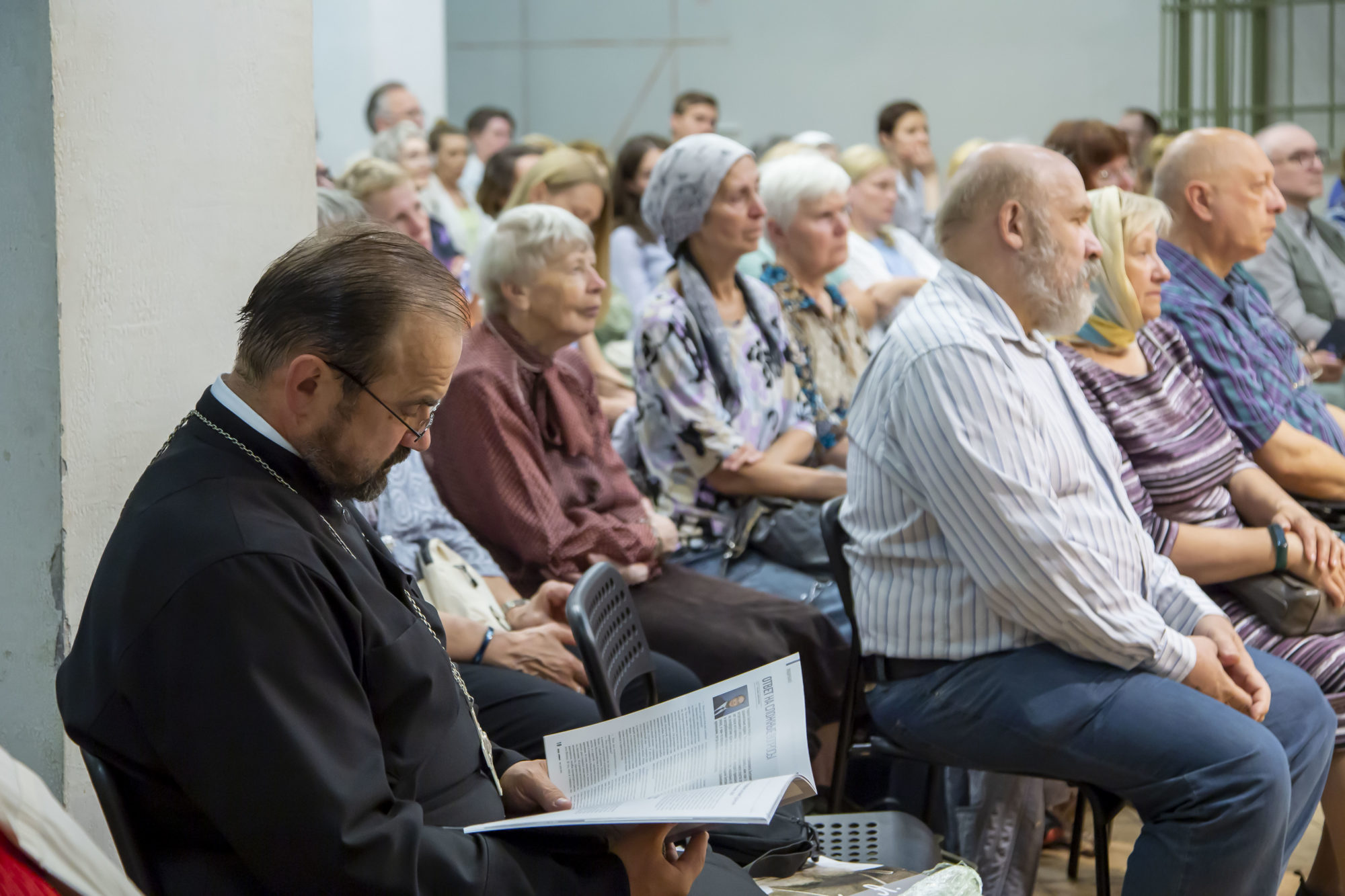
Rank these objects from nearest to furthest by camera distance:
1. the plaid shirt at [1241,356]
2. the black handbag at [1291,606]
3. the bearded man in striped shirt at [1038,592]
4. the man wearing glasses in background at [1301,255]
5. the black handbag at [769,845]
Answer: the black handbag at [769,845]
the bearded man in striped shirt at [1038,592]
the black handbag at [1291,606]
the plaid shirt at [1241,356]
the man wearing glasses in background at [1301,255]

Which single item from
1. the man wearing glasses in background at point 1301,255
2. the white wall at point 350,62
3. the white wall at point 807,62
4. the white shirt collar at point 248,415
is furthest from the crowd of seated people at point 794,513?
the white wall at point 807,62

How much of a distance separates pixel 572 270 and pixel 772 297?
88 centimetres

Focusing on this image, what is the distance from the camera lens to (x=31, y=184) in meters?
1.81

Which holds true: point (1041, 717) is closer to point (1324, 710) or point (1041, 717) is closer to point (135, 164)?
point (1324, 710)

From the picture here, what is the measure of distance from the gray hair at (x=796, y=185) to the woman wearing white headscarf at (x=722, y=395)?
0.35 m

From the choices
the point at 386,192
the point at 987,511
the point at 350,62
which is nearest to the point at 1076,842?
the point at 987,511

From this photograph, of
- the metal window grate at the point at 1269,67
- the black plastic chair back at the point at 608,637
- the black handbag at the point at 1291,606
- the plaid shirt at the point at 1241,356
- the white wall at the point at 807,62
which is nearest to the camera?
the black plastic chair back at the point at 608,637

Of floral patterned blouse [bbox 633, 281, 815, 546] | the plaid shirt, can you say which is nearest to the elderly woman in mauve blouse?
the plaid shirt

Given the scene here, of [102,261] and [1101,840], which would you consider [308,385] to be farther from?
[1101,840]

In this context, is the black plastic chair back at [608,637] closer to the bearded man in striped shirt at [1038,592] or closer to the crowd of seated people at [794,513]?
the crowd of seated people at [794,513]

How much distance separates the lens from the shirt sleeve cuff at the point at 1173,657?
219 cm

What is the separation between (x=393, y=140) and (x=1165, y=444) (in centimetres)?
416

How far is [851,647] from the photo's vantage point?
2533mm

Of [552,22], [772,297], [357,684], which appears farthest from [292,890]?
[552,22]
